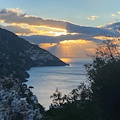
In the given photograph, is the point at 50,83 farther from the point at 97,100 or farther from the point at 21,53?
the point at 97,100

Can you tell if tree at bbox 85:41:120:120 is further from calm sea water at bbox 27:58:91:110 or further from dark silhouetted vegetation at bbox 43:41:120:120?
calm sea water at bbox 27:58:91:110

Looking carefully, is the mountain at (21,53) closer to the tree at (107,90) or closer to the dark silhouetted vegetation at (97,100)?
the dark silhouetted vegetation at (97,100)

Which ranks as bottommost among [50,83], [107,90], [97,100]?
[50,83]

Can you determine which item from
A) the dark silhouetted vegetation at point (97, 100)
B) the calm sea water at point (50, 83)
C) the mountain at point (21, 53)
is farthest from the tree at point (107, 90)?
the mountain at point (21, 53)

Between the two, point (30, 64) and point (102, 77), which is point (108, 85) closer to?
point (102, 77)

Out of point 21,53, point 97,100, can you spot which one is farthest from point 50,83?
point 97,100

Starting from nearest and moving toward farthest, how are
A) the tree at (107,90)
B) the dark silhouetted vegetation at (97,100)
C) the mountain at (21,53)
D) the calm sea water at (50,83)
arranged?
the dark silhouetted vegetation at (97,100)
the tree at (107,90)
the calm sea water at (50,83)
the mountain at (21,53)

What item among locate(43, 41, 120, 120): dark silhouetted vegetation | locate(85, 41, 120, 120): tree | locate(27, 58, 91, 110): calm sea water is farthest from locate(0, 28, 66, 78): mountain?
locate(85, 41, 120, 120): tree

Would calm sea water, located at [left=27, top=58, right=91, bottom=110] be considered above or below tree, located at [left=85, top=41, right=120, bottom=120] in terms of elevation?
below

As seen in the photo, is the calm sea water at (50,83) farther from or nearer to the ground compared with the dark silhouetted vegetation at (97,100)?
nearer to the ground
